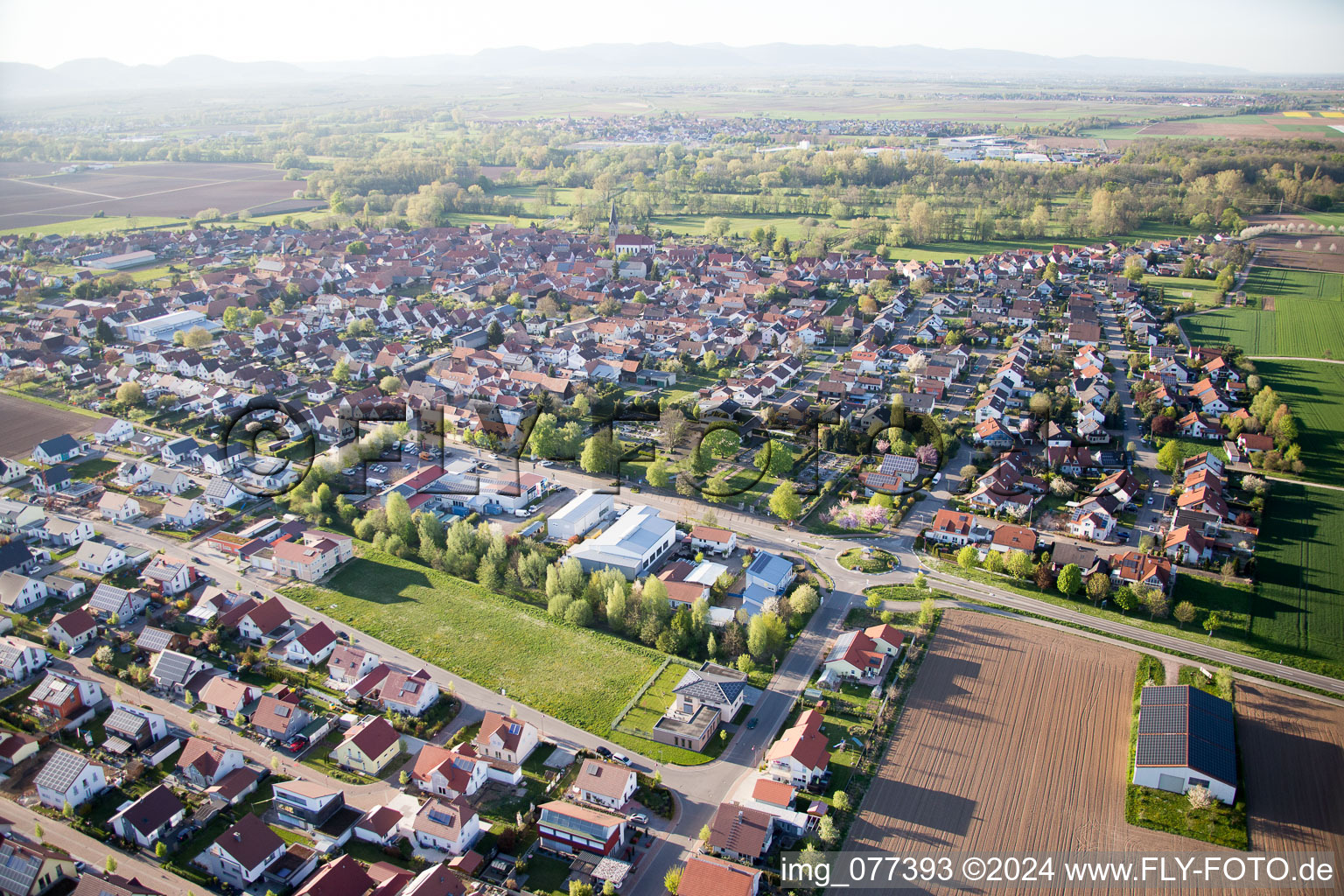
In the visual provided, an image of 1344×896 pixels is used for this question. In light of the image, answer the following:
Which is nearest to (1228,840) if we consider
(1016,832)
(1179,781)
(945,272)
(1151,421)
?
(1179,781)

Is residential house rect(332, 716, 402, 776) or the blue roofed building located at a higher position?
the blue roofed building

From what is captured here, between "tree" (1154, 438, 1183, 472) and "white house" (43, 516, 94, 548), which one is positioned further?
"tree" (1154, 438, 1183, 472)

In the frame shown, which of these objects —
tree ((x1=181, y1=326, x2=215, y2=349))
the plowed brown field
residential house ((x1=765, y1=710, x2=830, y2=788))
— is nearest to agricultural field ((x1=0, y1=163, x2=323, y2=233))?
tree ((x1=181, y1=326, x2=215, y2=349))

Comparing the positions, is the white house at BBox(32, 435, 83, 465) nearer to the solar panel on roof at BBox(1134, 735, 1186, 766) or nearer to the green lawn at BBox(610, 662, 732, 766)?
the green lawn at BBox(610, 662, 732, 766)

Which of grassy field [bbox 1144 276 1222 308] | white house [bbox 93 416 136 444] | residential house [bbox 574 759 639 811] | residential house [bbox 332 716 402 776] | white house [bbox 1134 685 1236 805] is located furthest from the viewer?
grassy field [bbox 1144 276 1222 308]

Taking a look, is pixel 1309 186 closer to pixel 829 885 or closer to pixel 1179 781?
pixel 1179 781

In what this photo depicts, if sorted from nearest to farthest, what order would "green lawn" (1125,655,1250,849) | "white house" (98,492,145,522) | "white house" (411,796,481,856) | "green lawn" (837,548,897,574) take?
1. "white house" (411,796,481,856)
2. "green lawn" (1125,655,1250,849)
3. "green lawn" (837,548,897,574)
4. "white house" (98,492,145,522)

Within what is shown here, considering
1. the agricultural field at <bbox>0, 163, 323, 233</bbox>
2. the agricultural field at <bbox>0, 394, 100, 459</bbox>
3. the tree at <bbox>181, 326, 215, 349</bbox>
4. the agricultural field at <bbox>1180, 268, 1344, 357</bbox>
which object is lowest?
the agricultural field at <bbox>0, 394, 100, 459</bbox>
